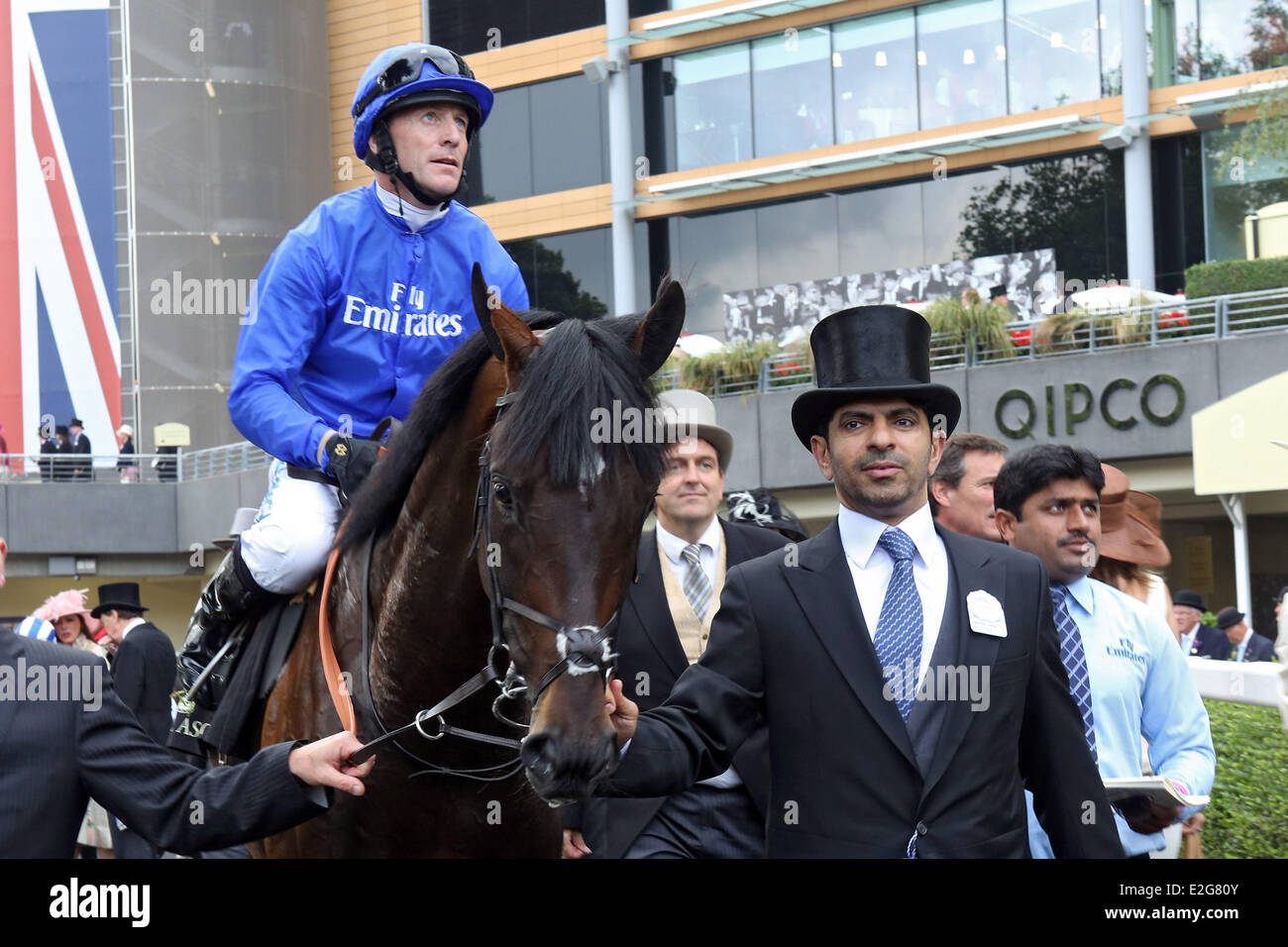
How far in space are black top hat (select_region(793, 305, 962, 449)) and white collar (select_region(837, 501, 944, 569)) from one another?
0.68 ft

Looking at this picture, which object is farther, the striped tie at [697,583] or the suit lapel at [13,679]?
the striped tie at [697,583]

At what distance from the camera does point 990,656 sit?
2.99 m

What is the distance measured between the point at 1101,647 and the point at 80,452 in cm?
2522

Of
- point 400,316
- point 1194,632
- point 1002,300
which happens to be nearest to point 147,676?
point 400,316

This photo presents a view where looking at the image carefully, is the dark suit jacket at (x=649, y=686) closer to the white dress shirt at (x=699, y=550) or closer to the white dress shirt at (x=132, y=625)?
the white dress shirt at (x=699, y=550)

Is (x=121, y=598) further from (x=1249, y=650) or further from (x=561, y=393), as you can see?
(x=1249, y=650)

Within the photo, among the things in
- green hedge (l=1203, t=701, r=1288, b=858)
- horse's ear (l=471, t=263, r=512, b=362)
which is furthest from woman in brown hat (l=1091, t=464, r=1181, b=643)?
horse's ear (l=471, t=263, r=512, b=362)

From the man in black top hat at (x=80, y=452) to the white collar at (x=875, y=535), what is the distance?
81.0 feet

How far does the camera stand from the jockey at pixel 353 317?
3.81m

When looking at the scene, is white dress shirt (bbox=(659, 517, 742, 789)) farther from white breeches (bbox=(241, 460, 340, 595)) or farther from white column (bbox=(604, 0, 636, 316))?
white column (bbox=(604, 0, 636, 316))

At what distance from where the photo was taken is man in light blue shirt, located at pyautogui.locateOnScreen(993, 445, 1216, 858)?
13.0 feet

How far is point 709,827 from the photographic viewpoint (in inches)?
164

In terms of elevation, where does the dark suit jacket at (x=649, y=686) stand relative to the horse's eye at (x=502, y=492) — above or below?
below

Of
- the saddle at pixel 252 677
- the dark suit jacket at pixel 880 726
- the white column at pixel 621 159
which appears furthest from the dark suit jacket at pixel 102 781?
the white column at pixel 621 159
